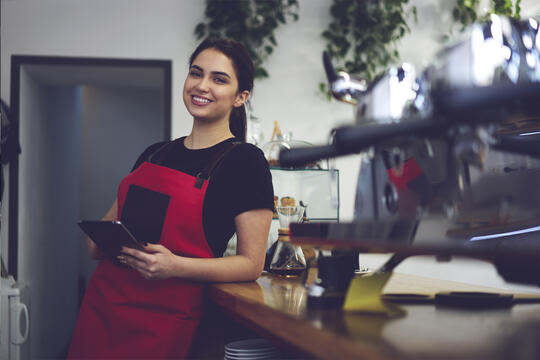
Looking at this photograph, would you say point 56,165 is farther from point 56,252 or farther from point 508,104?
point 508,104

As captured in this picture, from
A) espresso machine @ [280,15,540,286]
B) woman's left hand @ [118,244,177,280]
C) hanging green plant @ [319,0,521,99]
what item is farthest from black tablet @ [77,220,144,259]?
hanging green plant @ [319,0,521,99]

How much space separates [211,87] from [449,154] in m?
0.85

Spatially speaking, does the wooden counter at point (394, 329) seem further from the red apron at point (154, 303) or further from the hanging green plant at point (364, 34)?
the hanging green plant at point (364, 34)

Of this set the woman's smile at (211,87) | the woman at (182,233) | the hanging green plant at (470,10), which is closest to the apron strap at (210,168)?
the woman at (182,233)

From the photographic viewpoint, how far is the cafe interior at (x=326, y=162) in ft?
2.18

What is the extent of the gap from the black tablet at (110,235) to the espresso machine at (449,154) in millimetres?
388

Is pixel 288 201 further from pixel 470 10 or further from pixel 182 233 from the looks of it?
pixel 470 10

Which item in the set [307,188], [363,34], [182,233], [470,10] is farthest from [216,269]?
[470,10]

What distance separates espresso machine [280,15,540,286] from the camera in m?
0.62

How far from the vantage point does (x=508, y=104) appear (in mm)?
587

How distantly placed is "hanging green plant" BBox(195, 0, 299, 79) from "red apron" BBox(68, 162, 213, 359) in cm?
184

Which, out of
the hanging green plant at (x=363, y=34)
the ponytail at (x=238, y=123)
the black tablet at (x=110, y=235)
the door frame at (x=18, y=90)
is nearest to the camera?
the black tablet at (x=110, y=235)

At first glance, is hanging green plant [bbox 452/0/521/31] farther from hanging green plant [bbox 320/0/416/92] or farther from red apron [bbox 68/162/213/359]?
red apron [bbox 68/162/213/359]

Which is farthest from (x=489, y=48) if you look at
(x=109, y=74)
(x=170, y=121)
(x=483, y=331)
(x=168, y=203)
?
(x=109, y=74)
